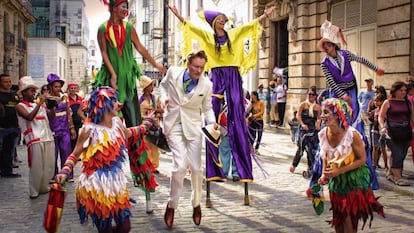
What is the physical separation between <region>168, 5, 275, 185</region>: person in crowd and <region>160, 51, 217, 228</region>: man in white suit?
92cm

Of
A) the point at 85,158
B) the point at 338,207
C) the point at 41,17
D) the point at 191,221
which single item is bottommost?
the point at 191,221

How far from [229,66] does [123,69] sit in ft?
5.00

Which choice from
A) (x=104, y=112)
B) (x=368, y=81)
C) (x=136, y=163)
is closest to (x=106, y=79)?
(x=136, y=163)

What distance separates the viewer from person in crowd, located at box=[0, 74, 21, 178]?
8.56 m

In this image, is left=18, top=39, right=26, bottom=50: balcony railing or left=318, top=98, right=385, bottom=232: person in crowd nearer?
left=318, top=98, right=385, bottom=232: person in crowd

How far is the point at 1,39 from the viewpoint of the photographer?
2506 cm

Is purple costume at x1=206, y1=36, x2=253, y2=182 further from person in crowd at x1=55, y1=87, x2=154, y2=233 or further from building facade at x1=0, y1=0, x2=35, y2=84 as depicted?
building facade at x1=0, y1=0, x2=35, y2=84

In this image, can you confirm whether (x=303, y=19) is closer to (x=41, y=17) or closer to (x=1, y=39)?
(x=1, y=39)

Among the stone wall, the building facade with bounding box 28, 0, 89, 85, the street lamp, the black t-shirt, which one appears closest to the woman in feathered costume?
the black t-shirt

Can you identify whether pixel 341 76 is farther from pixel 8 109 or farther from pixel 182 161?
pixel 8 109

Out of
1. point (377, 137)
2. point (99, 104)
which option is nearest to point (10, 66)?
point (377, 137)

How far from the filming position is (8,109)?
8562mm

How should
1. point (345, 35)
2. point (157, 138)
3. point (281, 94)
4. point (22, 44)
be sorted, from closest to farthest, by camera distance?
point (157, 138), point (345, 35), point (281, 94), point (22, 44)

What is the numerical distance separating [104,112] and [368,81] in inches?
328
